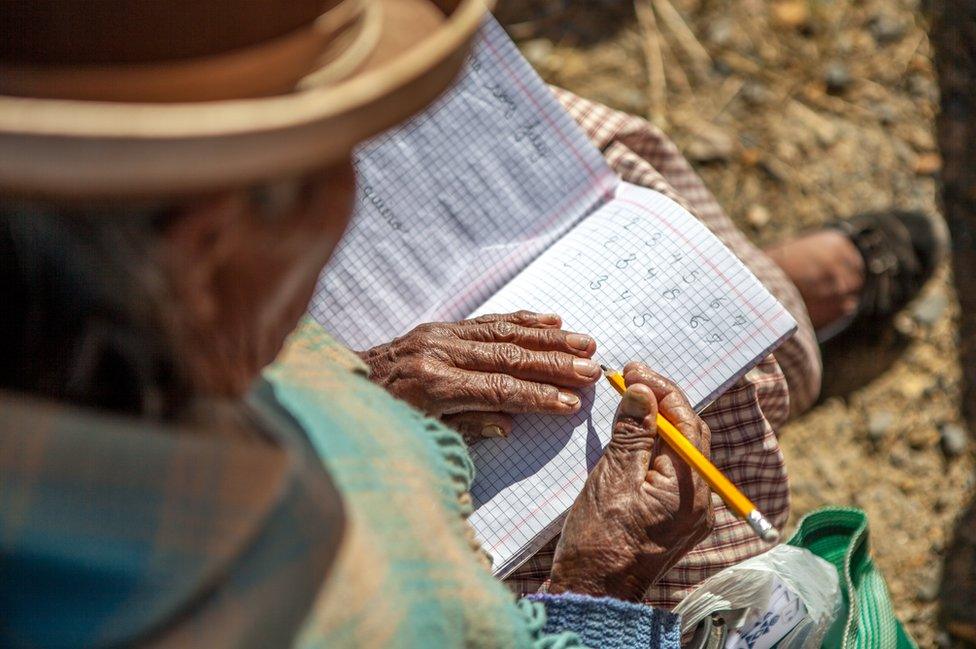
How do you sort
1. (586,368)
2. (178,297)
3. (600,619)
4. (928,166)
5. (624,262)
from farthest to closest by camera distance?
(928,166), (624,262), (586,368), (600,619), (178,297)

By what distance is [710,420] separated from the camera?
1.32 m

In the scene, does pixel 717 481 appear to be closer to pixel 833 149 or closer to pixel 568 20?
pixel 833 149

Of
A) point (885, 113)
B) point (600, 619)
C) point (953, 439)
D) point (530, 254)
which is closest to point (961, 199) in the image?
point (885, 113)

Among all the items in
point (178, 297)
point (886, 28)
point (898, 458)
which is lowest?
point (898, 458)

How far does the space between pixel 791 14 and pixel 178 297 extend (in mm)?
2073

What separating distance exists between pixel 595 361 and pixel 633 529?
211 mm

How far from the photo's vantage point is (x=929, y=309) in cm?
207

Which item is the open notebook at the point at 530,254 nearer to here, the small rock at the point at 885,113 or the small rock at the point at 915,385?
the small rock at the point at 915,385

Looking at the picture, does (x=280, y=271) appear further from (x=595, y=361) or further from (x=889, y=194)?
(x=889, y=194)

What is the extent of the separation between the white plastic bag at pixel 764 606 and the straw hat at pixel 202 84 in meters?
0.74

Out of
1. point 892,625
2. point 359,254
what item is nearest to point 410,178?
point 359,254

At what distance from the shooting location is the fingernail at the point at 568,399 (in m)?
1.17

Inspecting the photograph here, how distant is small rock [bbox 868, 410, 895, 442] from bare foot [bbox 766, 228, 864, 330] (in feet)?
0.69

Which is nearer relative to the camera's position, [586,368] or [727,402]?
[586,368]
